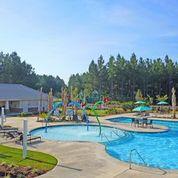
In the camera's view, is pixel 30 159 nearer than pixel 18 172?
No

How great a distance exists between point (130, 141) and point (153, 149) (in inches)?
101

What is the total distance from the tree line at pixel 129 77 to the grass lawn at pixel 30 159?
50.4 metres

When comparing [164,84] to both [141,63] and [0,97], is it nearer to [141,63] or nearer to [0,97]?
[141,63]

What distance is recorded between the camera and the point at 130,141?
24609mm

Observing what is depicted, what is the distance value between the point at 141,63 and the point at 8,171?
64008 millimetres

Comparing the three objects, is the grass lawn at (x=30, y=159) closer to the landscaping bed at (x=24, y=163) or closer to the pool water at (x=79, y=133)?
the landscaping bed at (x=24, y=163)

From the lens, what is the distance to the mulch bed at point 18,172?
13.2 meters

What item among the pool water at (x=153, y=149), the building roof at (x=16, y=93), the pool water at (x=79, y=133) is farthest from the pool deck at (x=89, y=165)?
the building roof at (x=16, y=93)

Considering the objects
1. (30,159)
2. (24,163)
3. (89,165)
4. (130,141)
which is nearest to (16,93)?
(130,141)

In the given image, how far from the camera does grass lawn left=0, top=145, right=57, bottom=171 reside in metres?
14.6

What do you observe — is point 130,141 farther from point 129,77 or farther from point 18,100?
point 129,77

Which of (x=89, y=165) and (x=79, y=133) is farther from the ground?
(x=79, y=133)

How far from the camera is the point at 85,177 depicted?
12.9 m

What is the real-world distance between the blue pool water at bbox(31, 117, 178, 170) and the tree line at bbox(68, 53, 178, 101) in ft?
125
